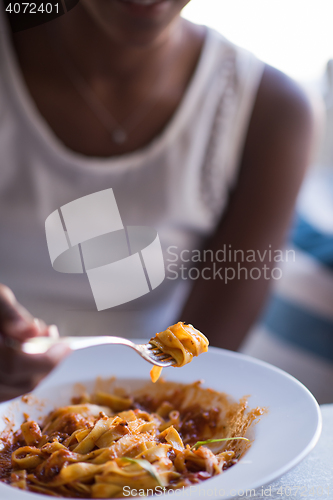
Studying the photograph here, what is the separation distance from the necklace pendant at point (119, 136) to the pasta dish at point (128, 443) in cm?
66

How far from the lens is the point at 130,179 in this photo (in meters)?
1.17

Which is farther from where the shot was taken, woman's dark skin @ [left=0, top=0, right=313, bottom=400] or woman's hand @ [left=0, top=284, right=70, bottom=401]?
woman's dark skin @ [left=0, top=0, right=313, bottom=400]

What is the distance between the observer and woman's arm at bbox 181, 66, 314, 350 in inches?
49.1

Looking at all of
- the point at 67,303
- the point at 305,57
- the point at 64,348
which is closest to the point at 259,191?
the point at 67,303

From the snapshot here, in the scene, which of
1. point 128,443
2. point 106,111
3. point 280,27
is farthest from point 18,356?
point 280,27

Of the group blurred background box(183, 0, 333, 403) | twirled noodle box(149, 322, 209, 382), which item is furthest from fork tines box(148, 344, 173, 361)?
blurred background box(183, 0, 333, 403)

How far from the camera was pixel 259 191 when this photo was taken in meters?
1.25

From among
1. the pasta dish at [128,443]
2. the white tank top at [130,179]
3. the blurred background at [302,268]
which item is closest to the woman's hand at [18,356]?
the pasta dish at [128,443]

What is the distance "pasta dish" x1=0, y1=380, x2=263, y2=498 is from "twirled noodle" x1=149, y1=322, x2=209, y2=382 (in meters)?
0.01

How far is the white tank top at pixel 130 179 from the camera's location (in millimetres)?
1106

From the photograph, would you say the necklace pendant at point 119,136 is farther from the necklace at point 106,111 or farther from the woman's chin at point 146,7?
the woman's chin at point 146,7

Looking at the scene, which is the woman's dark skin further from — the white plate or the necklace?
the white plate

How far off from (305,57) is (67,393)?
2.49m

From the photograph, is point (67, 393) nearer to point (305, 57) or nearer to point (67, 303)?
point (67, 303)
